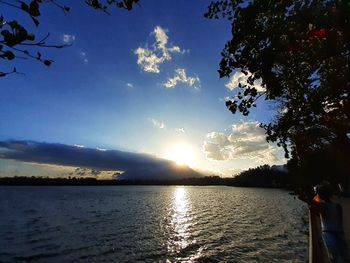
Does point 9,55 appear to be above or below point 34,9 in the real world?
below

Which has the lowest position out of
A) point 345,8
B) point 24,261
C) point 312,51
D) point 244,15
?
point 24,261

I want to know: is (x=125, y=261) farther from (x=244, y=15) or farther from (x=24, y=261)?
(x=244, y=15)

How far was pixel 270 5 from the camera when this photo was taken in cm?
859

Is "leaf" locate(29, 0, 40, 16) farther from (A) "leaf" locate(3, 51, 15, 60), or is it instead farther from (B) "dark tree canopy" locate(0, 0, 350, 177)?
(B) "dark tree canopy" locate(0, 0, 350, 177)

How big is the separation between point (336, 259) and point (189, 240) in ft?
78.0

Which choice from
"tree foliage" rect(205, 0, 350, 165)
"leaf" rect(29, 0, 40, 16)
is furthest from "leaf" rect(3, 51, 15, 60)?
"tree foliage" rect(205, 0, 350, 165)

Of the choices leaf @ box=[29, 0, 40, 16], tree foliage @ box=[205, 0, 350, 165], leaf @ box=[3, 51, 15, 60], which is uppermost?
tree foliage @ box=[205, 0, 350, 165]

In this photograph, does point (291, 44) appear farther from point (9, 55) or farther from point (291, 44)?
point (9, 55)

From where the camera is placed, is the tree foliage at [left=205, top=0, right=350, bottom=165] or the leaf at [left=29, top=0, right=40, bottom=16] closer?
the leaf at [left=29, top=0, right=40, bottom=16]

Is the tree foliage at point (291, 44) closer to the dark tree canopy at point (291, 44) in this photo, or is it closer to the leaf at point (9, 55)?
the dark tree canopy at point (291, 44)

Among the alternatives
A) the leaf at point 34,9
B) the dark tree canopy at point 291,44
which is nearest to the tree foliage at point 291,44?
the dark tree canopy at point 291,44

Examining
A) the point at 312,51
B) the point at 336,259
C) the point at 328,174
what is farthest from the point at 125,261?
the point at 328,174

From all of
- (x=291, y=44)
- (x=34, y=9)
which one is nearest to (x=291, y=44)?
(x=291, y=44)

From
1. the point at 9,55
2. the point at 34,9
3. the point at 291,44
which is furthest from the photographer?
the point at 291,44
